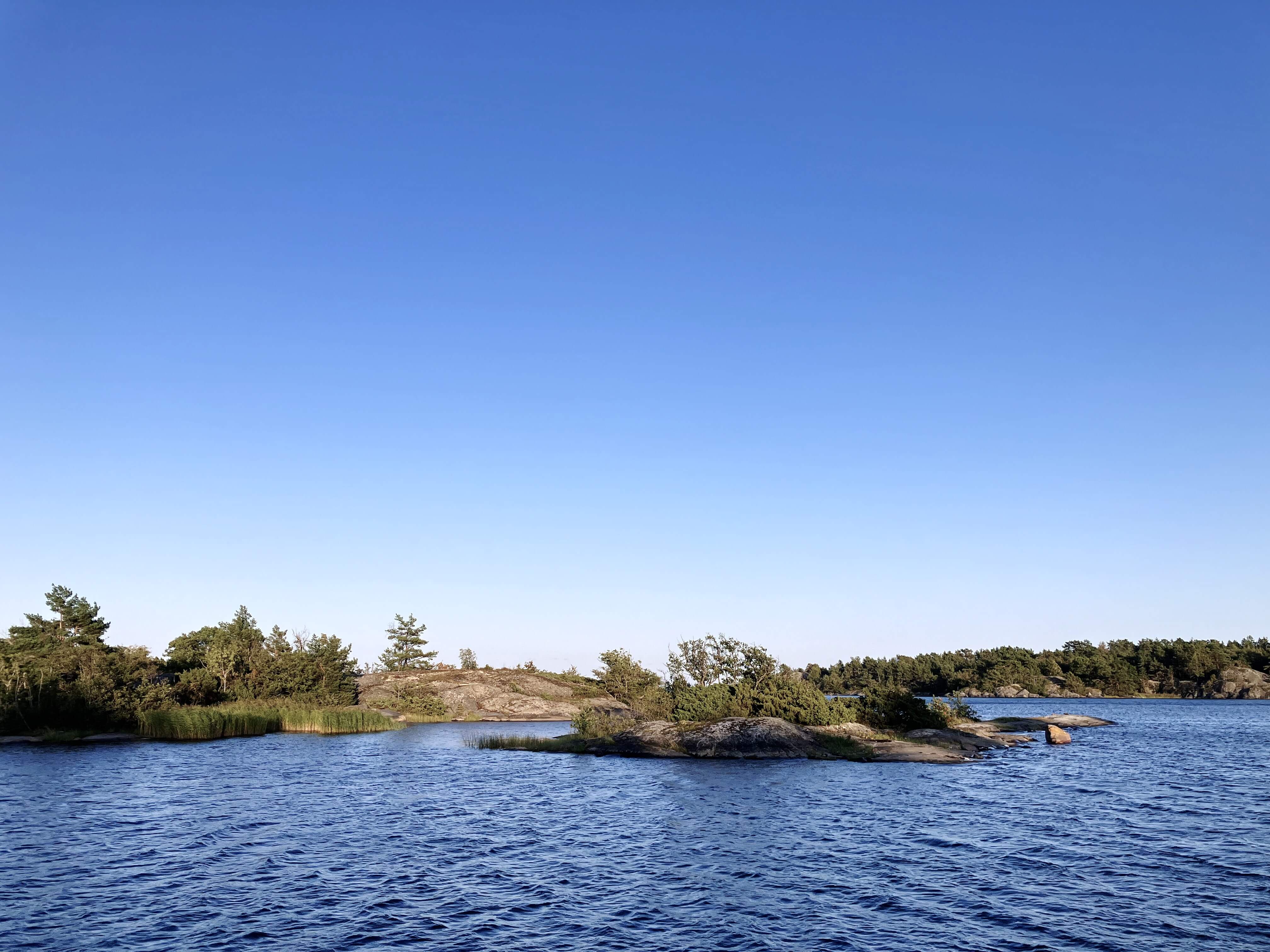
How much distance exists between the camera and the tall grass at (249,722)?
80562mm

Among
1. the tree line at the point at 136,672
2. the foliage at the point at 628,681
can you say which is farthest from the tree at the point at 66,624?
the foliage at the point at 628,681

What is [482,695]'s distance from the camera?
12188 cm

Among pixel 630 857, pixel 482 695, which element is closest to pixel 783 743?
pixel 630 857

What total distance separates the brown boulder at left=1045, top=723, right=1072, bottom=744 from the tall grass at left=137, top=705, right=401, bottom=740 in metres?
76.9

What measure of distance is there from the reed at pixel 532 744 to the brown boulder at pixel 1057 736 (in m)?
48.4

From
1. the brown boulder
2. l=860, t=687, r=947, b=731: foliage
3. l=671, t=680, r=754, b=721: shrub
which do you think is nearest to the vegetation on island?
l=671, t=680, r=754, b=721: shrub

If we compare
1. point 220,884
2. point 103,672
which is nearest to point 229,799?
point 220,884

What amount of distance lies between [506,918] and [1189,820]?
3667 centimetres

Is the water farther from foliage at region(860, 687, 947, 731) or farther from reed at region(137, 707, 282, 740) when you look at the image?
reed at region(137, 707, 282, 740)

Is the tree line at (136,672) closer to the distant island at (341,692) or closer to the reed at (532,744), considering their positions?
the distant island at (341,692)

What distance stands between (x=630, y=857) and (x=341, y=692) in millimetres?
89703

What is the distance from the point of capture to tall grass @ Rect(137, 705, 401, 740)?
264 feet

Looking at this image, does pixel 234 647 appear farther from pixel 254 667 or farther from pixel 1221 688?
pixel 1221 688

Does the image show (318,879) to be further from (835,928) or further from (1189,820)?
(1189,820)
